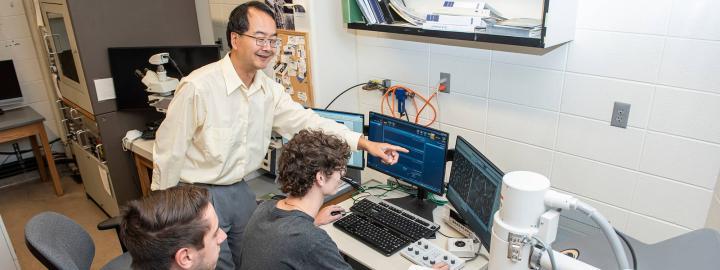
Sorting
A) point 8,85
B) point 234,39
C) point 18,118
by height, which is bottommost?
Result: point 18,118

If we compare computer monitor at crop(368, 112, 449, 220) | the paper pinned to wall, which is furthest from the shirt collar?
the paper pinned to wall

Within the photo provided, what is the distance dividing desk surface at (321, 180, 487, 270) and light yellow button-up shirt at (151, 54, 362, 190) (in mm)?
443

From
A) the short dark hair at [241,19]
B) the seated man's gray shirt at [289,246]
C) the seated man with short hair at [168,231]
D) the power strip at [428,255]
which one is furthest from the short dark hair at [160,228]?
the short dark hair at [241,19]

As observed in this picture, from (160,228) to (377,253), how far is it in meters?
0.83

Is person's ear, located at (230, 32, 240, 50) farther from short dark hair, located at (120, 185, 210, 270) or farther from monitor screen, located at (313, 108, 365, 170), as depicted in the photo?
short dark hair, located at (120, 185, 210, 270)

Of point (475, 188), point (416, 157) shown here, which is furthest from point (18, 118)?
point (475, 188)

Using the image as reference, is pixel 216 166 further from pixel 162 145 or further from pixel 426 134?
pixel 426 134

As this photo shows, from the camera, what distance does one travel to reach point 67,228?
1.94m

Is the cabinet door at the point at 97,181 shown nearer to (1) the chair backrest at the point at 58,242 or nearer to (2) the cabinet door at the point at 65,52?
(2) the cabinet door at the point at 65,52

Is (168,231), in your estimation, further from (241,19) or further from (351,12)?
(351,12)

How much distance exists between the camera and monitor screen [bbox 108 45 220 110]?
297 centimetres

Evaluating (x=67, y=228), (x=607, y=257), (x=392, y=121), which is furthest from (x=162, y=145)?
(x=607, y=257)

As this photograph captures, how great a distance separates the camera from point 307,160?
1567mm

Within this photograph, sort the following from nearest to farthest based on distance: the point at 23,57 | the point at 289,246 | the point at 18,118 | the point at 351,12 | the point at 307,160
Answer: the point at 289,246, the point at 307,160, the point at 351,12, the point at 18,118, the point at 23,57
